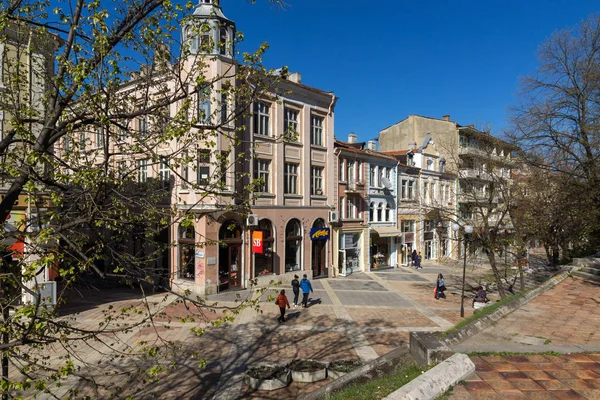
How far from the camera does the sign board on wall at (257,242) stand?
2162 cm

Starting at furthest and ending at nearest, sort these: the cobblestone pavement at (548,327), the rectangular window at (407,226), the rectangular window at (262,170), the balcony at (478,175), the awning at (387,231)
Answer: the rectangular window at (407,226) → the awning at (387,231) → the rectangular window at (262,170) → the balcony at (478,175) → the cobblestone pavement at (548,327)

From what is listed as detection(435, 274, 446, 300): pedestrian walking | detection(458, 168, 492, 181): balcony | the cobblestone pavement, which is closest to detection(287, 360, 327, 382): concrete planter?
the cobblestone pavement

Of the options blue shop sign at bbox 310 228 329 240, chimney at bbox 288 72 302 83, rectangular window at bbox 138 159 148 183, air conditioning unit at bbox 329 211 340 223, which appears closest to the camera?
rectangular window at bbox 138 159 148 183

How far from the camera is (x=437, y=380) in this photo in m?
5.50

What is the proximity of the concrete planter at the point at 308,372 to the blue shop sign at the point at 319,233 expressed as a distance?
1544 cm

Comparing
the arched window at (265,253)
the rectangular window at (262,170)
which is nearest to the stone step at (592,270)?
the arched window at (265,253)

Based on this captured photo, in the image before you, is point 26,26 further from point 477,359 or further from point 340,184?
point 340,184

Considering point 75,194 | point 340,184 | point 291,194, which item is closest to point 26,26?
point 75,194

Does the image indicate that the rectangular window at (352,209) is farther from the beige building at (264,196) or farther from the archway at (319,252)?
the archway at (319,252)

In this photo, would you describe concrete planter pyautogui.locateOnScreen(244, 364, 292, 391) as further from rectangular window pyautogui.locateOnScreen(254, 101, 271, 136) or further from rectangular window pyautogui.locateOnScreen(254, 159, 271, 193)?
rectangular window pyautogui.locateOnScreen(254, 101, 271, 136)

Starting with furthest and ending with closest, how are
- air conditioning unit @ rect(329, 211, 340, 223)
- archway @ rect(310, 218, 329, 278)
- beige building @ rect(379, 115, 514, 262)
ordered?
beige building @ rect(379, 115, 514, 262), air conditioning unit @ rect(329, 211, 340, 223), archway @ rect(310, 218, 329, 278)

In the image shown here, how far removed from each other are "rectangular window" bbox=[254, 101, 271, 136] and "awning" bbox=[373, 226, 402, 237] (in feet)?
42.4

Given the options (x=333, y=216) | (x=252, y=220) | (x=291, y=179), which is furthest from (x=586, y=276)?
(x=291, y=179)

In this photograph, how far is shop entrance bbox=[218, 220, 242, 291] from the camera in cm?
2113
